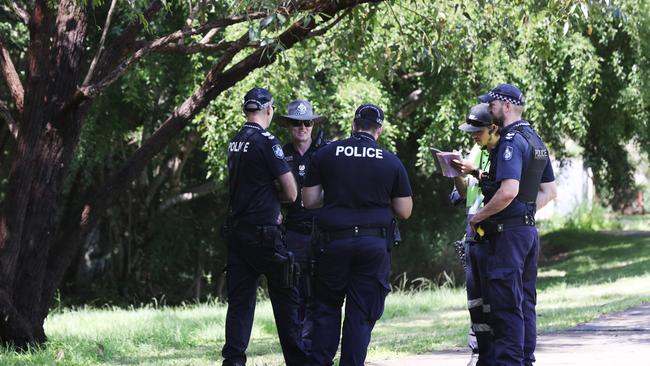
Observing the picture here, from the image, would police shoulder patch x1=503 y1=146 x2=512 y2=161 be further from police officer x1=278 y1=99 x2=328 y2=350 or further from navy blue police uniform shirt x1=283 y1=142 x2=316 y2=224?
navy blue police uniform shirt x1=283 y1=142 x2=316 y2=224

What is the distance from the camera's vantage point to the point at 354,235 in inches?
312

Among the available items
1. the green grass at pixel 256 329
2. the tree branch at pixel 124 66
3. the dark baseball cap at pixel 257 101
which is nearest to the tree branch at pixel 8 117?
the tree branch at pixel 124 66

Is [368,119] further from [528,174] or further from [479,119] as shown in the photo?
[528,174]

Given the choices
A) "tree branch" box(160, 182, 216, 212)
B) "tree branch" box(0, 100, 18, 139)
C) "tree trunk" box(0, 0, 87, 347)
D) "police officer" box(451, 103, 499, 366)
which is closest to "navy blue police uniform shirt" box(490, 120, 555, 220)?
"police officer" box(451, 103, 499, 366)

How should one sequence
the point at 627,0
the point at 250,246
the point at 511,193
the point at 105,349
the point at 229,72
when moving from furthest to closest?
1. the point at 627,0
2. the point at 229,72
3. the point at 105,349
4. the point at 250,246
5. the point at 511,193

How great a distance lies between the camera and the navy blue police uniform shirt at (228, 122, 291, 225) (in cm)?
852

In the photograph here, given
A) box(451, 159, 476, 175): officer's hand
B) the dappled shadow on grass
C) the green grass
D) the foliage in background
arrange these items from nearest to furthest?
box(451, 159, 476, 175): officer's hand, the green grass, the foliage in background, the dappled shadow on grass

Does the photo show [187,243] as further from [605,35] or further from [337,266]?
[337,266]

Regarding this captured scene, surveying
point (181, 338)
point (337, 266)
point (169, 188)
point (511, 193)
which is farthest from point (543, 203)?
point (169, 188)

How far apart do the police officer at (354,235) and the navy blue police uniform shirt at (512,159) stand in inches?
25.4

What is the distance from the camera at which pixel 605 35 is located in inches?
873

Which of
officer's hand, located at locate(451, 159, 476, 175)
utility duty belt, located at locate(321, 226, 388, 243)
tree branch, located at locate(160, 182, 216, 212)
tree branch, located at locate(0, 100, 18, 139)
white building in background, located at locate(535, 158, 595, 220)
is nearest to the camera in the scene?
utility duty belt, located at locate(321, 226, 388, 243)

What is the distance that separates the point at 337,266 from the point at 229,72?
14.7 feet

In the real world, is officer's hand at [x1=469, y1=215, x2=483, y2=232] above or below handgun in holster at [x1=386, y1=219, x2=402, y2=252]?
above
